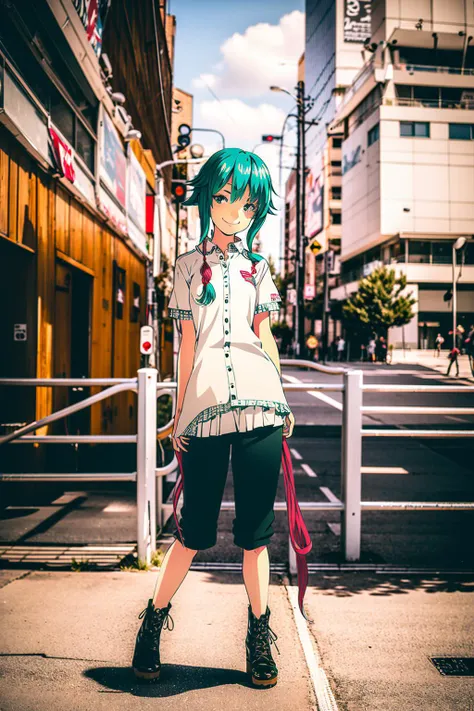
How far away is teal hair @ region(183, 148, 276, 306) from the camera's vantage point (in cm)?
253

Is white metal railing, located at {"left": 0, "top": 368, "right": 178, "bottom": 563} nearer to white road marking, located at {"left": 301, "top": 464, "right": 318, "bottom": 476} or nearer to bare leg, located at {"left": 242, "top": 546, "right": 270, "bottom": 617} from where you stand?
bare leg, located at {"left": 242, "top": 546, "right": 270, "bottom": 617}

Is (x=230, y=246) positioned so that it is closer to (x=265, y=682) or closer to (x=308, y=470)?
(x=265, y=682)

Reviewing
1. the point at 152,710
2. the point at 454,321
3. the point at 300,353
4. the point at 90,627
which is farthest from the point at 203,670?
the point at 300,353

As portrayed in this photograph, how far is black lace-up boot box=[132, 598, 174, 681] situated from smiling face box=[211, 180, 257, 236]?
1.73 m

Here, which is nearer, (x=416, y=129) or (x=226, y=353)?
(x=226, y=353)

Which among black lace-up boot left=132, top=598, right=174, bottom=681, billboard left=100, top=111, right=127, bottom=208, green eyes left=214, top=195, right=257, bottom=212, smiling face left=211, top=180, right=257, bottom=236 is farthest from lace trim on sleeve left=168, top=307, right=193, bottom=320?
billboard left=100, top=111, right=127, bottom=208

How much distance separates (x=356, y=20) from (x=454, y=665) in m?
92.4

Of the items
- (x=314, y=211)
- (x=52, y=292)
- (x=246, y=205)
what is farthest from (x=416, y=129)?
(x=314, y=211)

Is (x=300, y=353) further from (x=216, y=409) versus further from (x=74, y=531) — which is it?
(x=216, y=409)

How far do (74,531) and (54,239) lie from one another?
329 centimetres

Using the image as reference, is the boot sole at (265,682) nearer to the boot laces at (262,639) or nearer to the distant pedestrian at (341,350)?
the boot laces at (262,639)

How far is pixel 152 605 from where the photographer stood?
2666mm

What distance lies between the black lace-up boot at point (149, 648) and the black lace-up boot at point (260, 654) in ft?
1.33

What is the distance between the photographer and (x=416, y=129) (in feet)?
36.4
